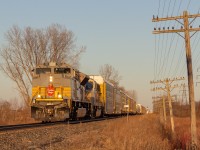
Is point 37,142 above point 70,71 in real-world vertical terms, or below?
below

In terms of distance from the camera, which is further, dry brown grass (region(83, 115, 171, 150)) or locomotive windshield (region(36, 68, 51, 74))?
locomotive windshield (region(36, 68, 51, 74))

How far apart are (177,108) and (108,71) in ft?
73.1

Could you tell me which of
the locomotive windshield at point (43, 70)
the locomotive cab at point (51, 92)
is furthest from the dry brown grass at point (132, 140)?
the locomotive windshield at point (43, 70)

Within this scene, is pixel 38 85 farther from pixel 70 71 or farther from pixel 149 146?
pixel 149 146

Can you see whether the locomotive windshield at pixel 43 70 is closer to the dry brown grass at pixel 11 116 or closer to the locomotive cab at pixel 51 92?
the locomotive cab at pixel 51 92

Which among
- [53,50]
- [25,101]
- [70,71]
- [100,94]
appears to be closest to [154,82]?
[100,94]

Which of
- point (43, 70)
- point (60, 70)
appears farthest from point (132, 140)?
point (43, 70)

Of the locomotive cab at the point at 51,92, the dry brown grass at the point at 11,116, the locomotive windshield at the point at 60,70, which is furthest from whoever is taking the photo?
the dry brown grass at the point at 11,116

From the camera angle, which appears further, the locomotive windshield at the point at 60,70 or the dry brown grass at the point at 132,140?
the locomotive windshield at the point at 60,70

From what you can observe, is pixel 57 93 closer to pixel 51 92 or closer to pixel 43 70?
pixel 51 92

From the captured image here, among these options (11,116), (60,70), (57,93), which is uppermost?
(60,70)

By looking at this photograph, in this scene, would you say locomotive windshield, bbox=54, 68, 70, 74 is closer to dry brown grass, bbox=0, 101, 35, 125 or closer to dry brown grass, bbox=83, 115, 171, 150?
dry brown grass, bbox=0, 101, 35, 125

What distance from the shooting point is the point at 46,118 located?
71.4ft

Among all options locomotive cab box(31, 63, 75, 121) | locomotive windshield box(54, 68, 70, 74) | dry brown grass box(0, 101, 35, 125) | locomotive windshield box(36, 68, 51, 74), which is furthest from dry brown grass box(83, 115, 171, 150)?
dry brown grass box(0, 101, 35, 125)
